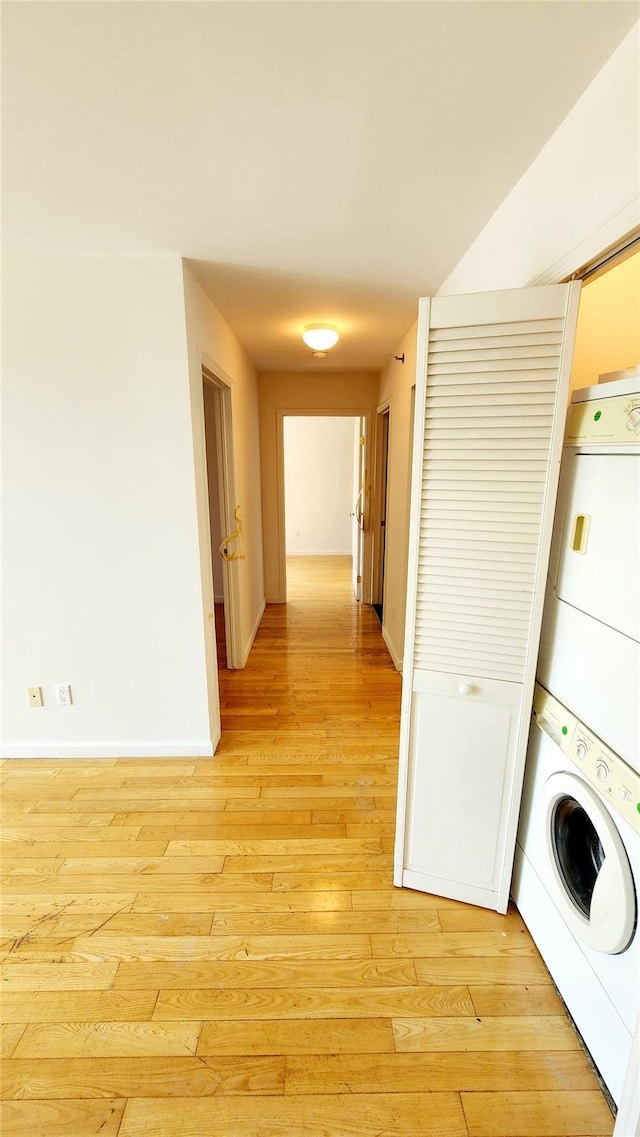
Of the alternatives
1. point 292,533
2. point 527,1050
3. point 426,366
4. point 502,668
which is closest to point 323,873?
point 527,1050

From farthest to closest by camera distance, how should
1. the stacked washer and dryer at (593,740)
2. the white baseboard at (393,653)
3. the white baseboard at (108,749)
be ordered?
the white baseboard at (393,653) < the white baseboard at (108,749) < the stacked washer and dryer at (593,740)

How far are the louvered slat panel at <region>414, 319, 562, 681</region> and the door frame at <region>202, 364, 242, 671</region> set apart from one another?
1744mm

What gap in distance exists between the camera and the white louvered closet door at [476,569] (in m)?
1.23

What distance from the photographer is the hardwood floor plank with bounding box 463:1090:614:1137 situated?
3.45 ft

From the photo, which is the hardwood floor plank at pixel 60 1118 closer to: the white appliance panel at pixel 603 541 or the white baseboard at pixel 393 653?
the white appliance panel at pixel 603 541

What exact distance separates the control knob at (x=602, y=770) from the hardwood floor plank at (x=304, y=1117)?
0.87 m

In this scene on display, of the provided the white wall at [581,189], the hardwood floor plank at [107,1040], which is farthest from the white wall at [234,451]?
the white wall at [581,189]

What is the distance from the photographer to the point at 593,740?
114cm

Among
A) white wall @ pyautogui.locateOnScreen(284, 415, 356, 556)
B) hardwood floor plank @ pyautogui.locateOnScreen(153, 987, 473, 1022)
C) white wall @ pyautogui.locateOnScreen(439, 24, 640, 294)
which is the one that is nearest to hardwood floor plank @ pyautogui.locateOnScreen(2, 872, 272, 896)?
hardwood floor plank @ pyautogui.locateOnScreen(153, 987, 473, 1022)

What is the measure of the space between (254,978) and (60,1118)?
514 mm

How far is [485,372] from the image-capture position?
1257mm

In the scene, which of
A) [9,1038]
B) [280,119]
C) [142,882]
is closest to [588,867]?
[142,882]

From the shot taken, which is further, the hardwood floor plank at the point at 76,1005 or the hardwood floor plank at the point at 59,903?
the hardwood floor plank at the point at 59,903

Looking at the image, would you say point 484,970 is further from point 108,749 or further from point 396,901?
point 108,749
